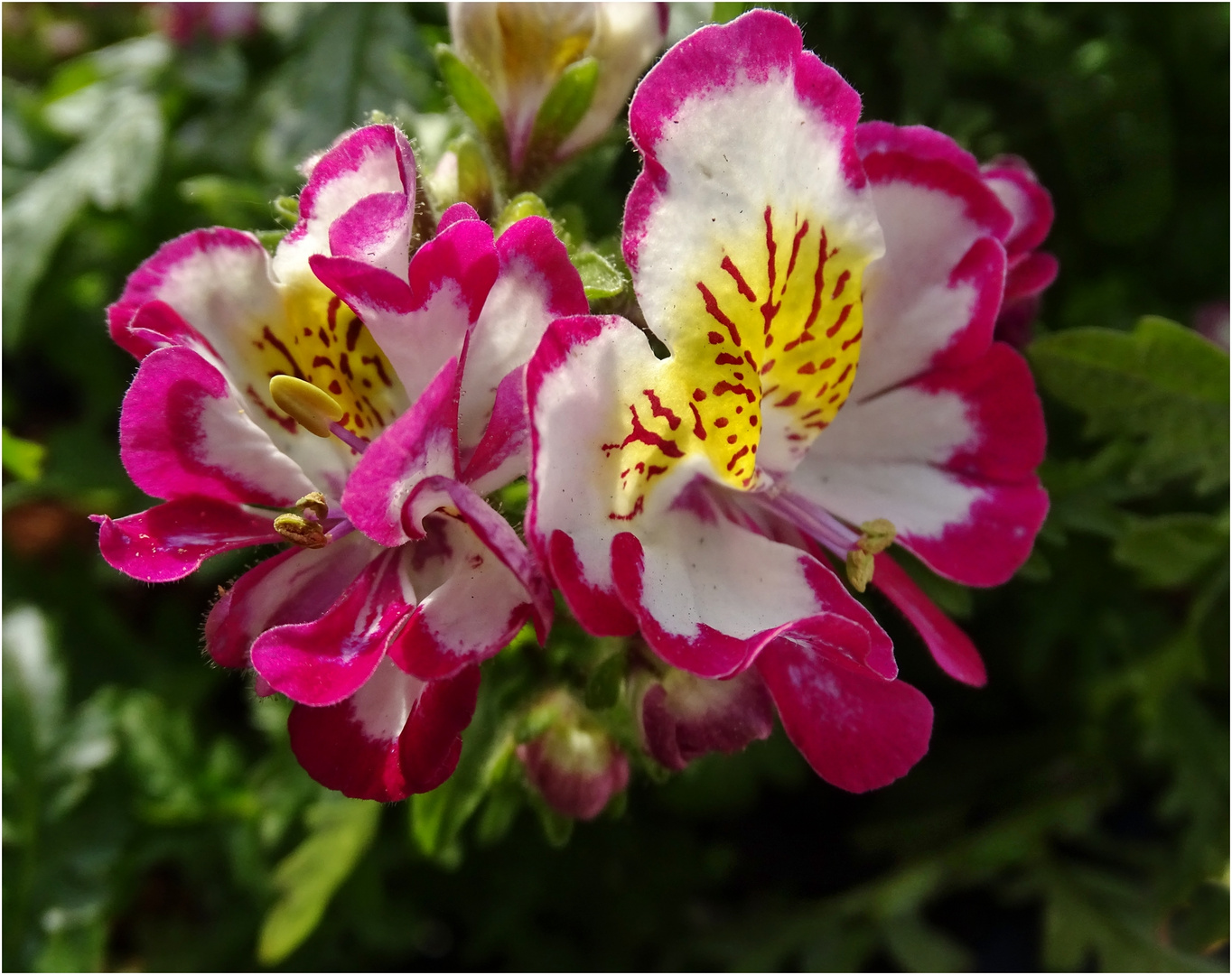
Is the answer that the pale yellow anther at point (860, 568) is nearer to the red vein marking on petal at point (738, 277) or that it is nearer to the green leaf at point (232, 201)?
the red vein marking on petal at point (738, 277)

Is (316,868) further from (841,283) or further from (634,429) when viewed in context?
(841,283)

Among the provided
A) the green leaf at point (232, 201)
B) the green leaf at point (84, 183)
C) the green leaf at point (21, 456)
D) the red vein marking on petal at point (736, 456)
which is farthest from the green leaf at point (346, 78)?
the red vein marking on petal at point (736, 456)

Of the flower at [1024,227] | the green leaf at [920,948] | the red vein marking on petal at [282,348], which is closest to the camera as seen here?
the red vein marking on petal at [282,348]

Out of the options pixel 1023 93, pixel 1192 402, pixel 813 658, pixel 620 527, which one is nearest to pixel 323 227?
pixel 620 527

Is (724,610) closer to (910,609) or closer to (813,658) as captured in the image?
(813,658)

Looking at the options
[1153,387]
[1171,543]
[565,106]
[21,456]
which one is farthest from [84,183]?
[1171,543]

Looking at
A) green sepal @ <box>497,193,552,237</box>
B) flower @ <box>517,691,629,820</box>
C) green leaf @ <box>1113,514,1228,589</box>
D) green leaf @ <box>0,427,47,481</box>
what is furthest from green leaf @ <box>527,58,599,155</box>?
green leaf @ <box>1113,514,1228,589</box>

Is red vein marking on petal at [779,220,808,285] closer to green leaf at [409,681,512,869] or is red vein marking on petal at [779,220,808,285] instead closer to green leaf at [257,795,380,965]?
green leaf at [409,681,512,869]

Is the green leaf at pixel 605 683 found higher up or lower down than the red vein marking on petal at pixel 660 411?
lower down
